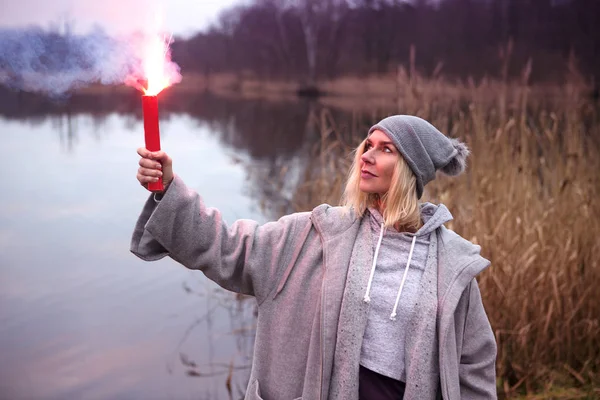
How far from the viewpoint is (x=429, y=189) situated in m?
4.18

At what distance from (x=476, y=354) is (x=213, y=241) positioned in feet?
2.52

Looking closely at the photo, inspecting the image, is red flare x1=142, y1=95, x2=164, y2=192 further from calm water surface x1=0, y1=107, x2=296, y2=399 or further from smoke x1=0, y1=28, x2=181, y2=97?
calm water surface x1=0, y1=107, x2=296, y2=399

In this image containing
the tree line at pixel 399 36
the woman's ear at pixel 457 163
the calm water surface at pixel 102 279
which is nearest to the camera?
the woman's ear at pixel 457 163

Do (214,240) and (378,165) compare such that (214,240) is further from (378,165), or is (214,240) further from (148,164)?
(378,165)

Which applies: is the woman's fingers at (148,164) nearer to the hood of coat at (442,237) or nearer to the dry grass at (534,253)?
the hood of coat at (442,237)

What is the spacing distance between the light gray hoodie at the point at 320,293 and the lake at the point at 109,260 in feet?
8.07

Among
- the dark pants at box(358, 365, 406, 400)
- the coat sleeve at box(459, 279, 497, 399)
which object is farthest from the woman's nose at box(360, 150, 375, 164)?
the dark pants at box(358, 365, 406, 400)

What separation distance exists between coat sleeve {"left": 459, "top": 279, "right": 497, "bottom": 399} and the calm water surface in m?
2.55

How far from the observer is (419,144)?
179 cm

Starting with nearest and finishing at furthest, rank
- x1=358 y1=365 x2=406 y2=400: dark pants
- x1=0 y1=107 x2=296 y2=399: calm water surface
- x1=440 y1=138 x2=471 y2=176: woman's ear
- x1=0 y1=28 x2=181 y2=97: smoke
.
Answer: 1. x1=358 y1=365 x2=406 y2=400: dark pants
2. x1=440 y1=138 x2=471 y2=176: woman's ear
3. x1=0 y1=28 x2=181 y2=97: smoke
4. x1=0 y1=107 x2=296 y2=399: calm water surface

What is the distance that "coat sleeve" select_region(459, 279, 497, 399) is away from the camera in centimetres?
176

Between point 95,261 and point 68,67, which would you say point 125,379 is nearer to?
point 95,261

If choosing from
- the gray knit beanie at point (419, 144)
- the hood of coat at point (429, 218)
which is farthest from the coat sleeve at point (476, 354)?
the gray knit beanie at point (419, 144)

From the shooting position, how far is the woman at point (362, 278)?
5.43ft
